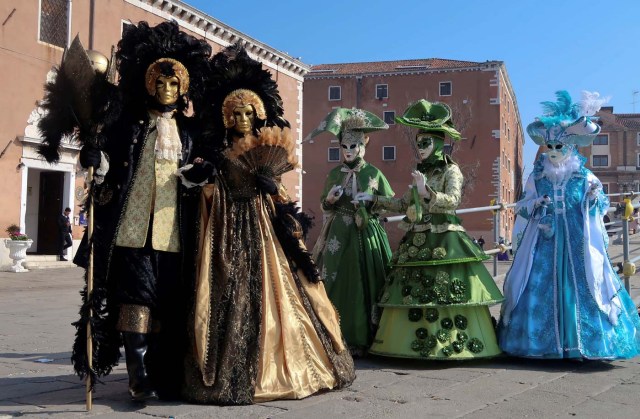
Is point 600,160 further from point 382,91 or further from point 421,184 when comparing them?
point 421,184

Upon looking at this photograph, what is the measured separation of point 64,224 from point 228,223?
15.3 m

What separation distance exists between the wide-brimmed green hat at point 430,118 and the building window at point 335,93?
124 feet

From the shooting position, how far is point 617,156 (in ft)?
196

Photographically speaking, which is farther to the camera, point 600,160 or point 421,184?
point 600,160

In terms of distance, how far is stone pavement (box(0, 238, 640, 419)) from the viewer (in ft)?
11.3

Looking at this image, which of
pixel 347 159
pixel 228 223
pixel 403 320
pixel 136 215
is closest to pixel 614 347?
pixel 403 320

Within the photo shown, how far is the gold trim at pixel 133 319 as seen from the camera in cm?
350

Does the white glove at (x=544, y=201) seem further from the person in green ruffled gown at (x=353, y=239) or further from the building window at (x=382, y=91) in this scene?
the building window at (x=382, y=91)

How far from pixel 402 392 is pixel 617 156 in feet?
203

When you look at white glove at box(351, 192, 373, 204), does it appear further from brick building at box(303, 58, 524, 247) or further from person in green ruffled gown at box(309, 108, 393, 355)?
brick building at box(303, 58, 524, 247)

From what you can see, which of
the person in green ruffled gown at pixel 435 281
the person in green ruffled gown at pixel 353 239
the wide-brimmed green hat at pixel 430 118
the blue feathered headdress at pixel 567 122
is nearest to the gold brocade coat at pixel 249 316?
the person in green ruffled gown at pixel 435 281

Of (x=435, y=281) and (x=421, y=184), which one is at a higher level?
(x=421, y=184)

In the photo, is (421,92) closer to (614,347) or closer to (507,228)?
(507,228)

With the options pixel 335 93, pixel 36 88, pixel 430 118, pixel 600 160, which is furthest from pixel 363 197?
pixel 600 160
